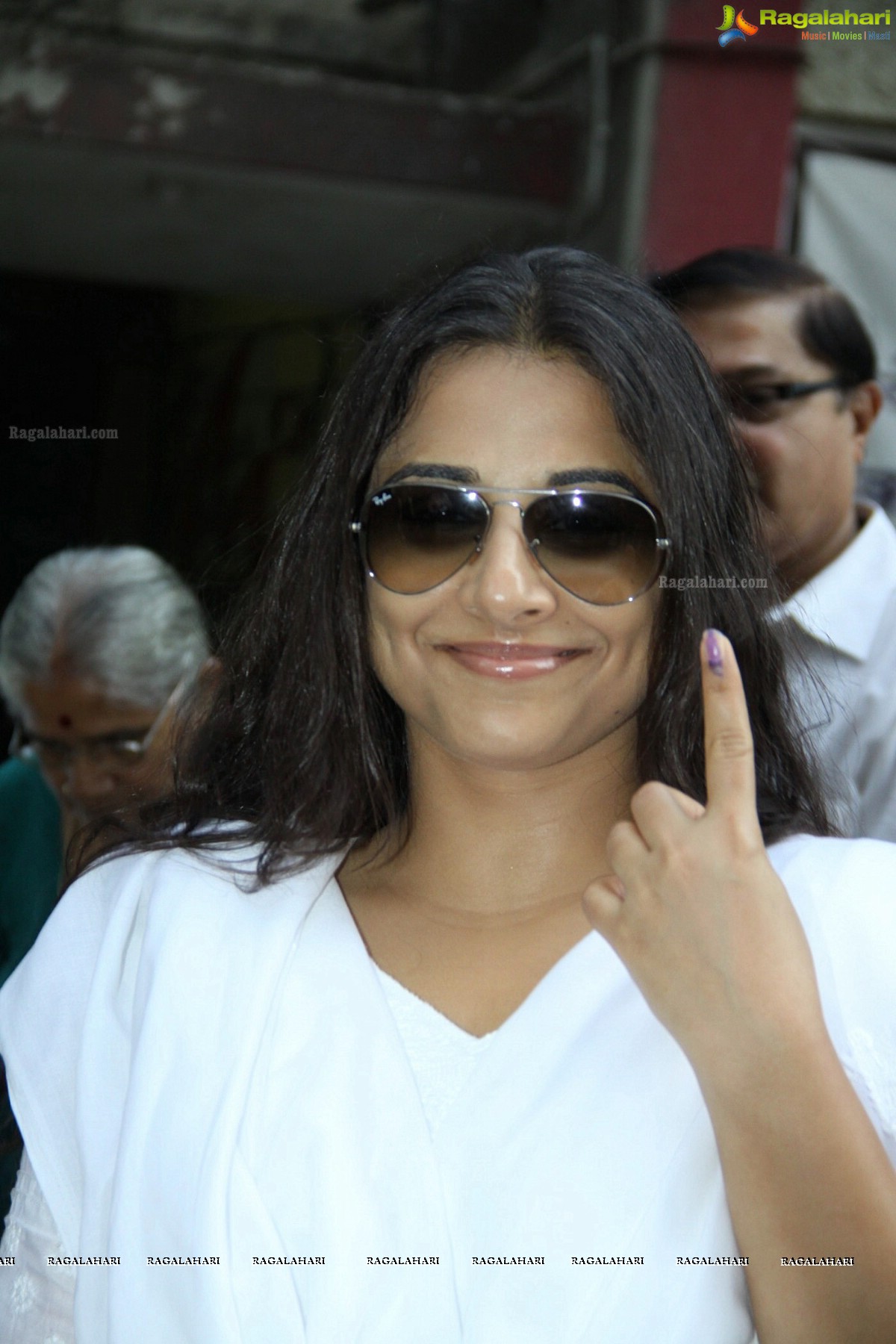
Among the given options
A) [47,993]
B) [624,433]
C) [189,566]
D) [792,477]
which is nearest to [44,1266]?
[47,993]

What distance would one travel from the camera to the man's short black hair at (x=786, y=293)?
9.26 feet

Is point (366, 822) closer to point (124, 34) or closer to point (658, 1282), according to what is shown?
point (658, 1282)

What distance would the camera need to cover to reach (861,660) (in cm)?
275

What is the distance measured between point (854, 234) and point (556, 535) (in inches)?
113

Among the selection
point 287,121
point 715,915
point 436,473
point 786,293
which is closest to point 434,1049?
point 715,915

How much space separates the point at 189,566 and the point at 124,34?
6.97ft

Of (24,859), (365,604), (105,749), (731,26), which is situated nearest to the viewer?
(365,604)

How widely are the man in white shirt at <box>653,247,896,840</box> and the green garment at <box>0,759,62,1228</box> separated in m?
1.51

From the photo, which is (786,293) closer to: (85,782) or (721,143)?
(721,143)

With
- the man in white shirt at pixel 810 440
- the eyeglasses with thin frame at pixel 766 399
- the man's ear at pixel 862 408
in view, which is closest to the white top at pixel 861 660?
the man in white shirt at pixel 810 440

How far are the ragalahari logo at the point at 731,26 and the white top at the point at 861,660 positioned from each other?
5.55 ft

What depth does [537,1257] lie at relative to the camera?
4.80 feet

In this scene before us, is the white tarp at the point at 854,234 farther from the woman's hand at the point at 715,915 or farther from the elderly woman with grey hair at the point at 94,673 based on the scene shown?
the woman's hand at the point at 715,915

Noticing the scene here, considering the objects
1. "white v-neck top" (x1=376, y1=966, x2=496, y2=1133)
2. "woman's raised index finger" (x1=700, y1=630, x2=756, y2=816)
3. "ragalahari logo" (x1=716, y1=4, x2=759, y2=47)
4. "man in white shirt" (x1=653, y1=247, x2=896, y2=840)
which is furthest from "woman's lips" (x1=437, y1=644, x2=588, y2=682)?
"ragalahari logo" (x1=716, y1=4, x2=759, y2=47)
